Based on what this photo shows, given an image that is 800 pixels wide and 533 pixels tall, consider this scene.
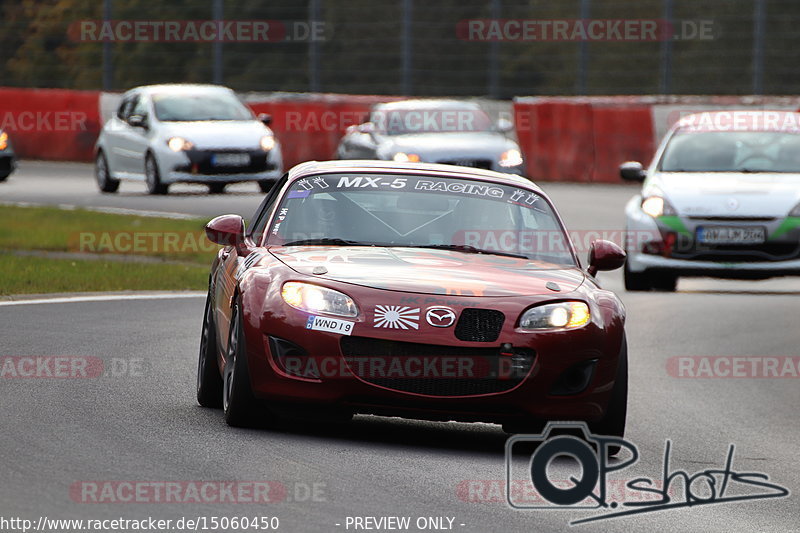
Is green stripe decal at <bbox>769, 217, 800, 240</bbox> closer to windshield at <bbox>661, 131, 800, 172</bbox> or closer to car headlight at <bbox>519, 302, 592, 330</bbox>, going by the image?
windshield at <bbox>661, 131, 800, 172</bbox>

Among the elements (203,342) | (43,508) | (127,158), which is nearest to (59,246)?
(127,158)

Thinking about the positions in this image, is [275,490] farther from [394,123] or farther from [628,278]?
[394,123]

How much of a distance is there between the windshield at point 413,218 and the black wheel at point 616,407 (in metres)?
0.90

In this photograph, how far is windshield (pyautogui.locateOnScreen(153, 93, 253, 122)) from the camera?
2627cm

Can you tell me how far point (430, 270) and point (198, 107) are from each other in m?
18.6

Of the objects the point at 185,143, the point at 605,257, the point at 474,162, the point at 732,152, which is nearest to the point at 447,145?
the point at 474,162

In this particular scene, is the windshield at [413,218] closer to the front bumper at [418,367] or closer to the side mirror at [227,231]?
the side mirror at [227,231]

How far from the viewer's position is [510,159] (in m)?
23.8

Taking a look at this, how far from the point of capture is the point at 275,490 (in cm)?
691

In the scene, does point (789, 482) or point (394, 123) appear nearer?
point (789, 482)

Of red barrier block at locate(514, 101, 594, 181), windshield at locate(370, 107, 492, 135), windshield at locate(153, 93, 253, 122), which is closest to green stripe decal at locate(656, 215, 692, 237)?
windshield at locate(370, 107, 492, 135)

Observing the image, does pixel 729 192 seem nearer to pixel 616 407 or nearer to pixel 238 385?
pixel 616 407

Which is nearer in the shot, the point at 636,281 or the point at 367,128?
the point at 636,281

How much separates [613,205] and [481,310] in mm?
17412
